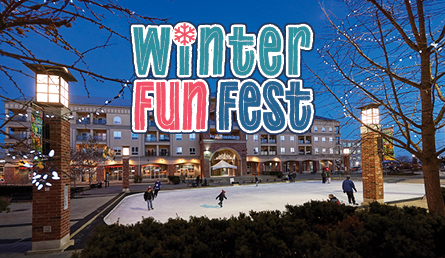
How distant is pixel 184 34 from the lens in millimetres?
9273

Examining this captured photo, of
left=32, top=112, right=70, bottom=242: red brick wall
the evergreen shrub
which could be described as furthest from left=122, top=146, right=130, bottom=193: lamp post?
the evergreen shrub

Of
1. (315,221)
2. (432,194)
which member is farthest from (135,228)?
(432,194)

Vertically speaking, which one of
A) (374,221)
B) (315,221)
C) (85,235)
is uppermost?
(374,221)

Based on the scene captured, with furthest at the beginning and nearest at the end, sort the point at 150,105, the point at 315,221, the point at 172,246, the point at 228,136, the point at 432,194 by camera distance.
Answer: the point at 228,136
the point at 150,105
the point at 315,221
the point at 432,194
the point at 172,246

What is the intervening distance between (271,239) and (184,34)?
8419 mm

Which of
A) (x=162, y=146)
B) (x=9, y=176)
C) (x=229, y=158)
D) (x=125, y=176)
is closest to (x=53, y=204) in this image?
(x=125, y=176)

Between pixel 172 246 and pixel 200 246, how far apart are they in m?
0.48

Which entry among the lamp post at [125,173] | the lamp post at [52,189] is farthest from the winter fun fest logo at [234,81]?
the lamp post at [125,173]

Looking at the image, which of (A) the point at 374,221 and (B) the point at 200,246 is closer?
(B) the point at 200,246

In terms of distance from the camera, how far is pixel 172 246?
3.63 metres

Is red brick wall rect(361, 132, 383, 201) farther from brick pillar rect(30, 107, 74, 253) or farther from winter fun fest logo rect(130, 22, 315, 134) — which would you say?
brick pillar rect(30, 107, 74, 253)

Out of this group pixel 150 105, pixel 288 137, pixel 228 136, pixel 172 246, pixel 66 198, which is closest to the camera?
pixel 172 246

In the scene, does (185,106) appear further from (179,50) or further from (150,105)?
(179,50)

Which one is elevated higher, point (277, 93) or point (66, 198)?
point (277, 93)
